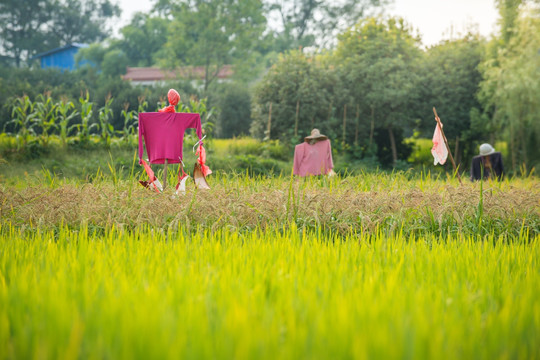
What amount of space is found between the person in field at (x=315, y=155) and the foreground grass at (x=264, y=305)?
5.18 meters

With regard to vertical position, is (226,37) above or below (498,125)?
above

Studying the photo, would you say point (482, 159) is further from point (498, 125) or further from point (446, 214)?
point (498, 125)

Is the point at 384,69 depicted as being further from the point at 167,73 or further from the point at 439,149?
the point at 167,73

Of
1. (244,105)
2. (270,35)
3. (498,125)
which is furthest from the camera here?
(270,35)

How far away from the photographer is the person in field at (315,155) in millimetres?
8320

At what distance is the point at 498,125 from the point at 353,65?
4.98m

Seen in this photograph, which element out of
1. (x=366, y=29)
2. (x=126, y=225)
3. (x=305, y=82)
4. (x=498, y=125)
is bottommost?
(x=126, y=225)

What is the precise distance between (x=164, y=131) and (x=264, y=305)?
4019 mm

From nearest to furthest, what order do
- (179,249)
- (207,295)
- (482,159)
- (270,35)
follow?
(207,295), (179,249), (482,159), (270,35)

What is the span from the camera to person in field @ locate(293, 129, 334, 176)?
8.32 metres

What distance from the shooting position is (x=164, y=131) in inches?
227

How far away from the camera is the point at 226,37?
28562 mm

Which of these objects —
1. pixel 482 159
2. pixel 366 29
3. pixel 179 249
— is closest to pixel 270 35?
pixel 366 29

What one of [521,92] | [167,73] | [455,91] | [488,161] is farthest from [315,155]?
[167,73]
